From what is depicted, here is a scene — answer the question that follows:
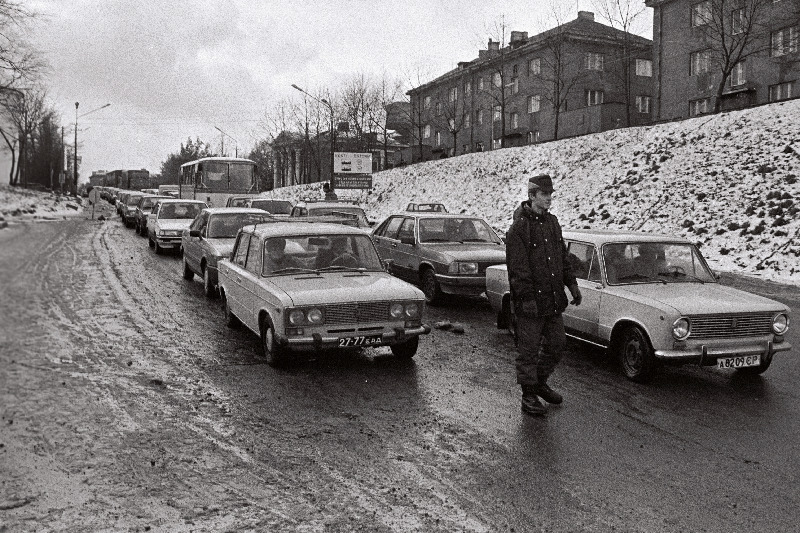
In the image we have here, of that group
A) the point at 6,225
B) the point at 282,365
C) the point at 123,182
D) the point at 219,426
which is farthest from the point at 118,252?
the point at 123,182

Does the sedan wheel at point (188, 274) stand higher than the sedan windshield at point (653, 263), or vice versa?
the sedan windshield at point (653, 263)

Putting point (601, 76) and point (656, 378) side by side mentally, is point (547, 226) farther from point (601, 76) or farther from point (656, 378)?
Answer: point (601, 76)

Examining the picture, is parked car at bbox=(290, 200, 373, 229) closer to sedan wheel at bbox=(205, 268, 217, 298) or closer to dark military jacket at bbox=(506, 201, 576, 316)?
sedan wheel at bbox=(205, 268, 217, 298)

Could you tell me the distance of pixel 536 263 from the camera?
559cm

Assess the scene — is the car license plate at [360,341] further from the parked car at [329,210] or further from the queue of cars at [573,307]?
the parked car at [329,210]

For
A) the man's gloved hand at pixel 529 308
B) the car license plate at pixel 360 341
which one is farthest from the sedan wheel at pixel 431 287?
the man's gloved hand at pixel 529 308

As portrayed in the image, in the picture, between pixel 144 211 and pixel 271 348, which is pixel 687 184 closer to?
pixel 271 348

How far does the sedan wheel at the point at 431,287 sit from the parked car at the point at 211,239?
3.03 metres

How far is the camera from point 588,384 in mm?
6461

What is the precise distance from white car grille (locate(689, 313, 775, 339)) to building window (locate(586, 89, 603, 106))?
40.9 meters

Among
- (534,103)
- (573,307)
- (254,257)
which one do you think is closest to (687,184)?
(573,307)

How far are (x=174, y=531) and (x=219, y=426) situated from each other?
1.68 meters

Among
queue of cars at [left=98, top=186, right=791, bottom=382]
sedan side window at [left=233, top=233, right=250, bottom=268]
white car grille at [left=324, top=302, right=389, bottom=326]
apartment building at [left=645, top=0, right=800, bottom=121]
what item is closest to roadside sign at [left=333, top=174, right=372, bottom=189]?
apartment building at [left=645, top=0, right=800, bottom=121]

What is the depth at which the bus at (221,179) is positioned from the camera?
96.3 feet
